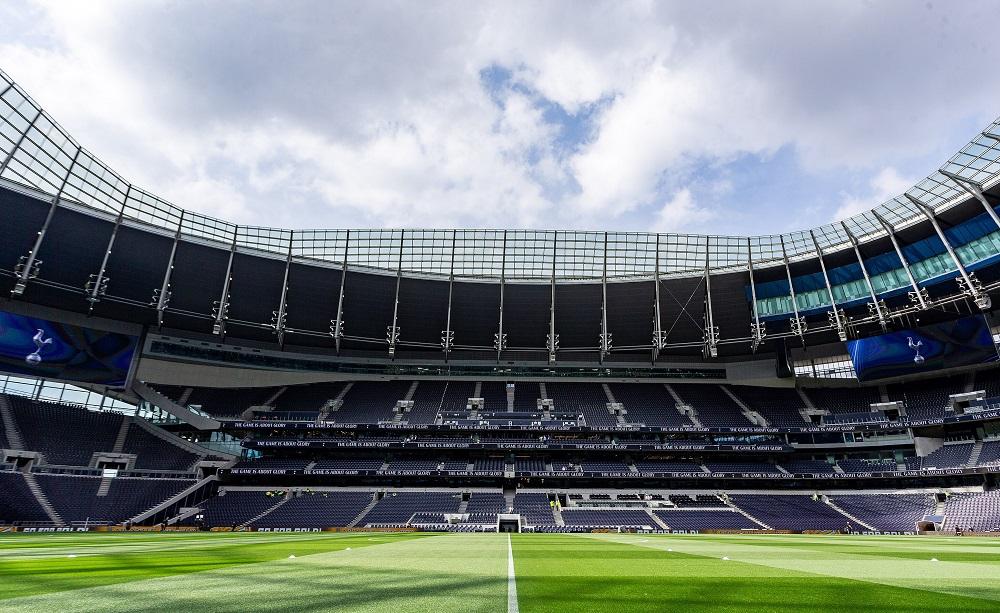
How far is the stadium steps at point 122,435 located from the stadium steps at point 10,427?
6600 mm

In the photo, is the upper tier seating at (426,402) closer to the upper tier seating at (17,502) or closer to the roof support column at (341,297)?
the roof support column at (341,297)

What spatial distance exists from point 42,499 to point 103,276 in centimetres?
1858

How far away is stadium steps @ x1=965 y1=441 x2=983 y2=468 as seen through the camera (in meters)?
44.6

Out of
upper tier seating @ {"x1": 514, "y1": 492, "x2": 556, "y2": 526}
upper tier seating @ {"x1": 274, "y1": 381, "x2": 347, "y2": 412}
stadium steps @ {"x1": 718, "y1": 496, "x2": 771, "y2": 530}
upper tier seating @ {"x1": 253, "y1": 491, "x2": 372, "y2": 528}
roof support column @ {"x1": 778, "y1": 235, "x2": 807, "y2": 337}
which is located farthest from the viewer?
upper tier seating @ {"x1": 274, "y1": 381, "x2": 347, "y2": 412}

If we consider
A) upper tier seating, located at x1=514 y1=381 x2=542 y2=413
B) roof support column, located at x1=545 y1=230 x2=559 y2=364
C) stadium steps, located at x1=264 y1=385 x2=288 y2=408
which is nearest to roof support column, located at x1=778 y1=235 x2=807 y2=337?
roof support column, located at x1=545 y1=230 x2=559 y2=364

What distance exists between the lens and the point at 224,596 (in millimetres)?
6961

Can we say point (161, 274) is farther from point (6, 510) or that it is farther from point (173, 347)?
→ point (6, 510)

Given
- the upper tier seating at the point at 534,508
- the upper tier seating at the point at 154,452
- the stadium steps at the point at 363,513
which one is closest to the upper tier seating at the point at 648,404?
the upper tier seating at the point at 534,508

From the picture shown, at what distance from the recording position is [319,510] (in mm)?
46188

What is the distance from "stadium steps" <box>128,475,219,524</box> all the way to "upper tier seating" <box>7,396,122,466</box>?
7738 mm

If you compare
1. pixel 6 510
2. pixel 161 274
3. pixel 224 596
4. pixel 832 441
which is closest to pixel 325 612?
pixel 224 596

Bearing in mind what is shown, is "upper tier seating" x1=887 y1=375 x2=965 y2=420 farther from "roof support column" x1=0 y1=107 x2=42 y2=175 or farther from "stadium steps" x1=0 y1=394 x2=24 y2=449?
"stadium steps" x1=0 y1=394 x2=24 y2=449

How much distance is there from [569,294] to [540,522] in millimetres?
24341

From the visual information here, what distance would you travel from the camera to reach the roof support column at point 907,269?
43469 mm
